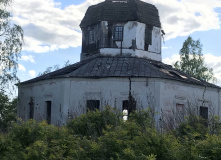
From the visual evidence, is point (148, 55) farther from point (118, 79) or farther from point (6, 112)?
point (6, 112)

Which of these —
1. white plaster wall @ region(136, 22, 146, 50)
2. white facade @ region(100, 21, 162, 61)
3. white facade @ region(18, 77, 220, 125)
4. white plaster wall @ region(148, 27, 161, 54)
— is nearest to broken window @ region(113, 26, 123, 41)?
white facade @ region(100, 21, 162, 61)

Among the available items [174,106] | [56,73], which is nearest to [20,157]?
[174,106]

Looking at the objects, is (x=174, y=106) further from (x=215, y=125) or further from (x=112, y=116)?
(x=215, y=125)

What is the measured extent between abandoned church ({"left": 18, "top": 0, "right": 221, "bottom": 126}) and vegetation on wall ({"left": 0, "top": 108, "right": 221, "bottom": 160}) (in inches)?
329

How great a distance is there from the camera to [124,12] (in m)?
23.2

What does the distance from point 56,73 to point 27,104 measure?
10.0 ft

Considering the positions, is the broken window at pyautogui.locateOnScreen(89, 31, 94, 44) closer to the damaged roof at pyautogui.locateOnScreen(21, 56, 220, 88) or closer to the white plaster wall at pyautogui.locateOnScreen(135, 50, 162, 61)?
the damaged roof at pyautogui.locateOnScreen(21, 56, 220, 88)

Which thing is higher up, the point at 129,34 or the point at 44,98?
the point at 129,34

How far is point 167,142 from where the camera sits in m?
5.97

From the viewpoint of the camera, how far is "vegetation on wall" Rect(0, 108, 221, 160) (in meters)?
5.41

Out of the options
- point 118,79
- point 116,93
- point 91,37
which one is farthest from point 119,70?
point 91,37

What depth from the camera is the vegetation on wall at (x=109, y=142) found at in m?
5.41

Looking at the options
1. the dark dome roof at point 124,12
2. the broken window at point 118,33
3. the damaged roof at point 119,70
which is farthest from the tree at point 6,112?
the broken window at point 118,33

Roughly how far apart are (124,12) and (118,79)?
208 inches
